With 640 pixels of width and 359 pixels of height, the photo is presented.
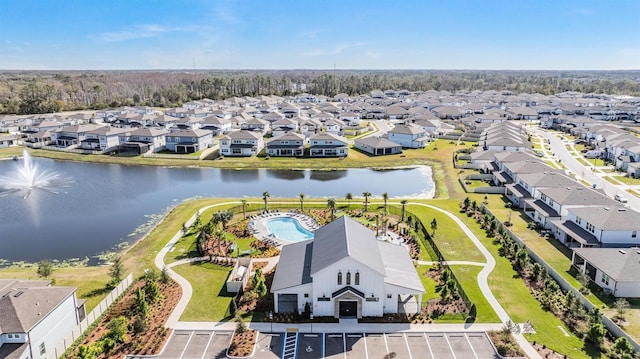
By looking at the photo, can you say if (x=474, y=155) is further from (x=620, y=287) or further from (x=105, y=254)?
(x=105, y=254)

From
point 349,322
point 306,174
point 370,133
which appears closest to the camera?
point 349,322

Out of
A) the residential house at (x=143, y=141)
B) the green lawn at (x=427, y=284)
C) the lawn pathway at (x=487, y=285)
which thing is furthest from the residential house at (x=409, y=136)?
the green lawn at (x=427, y=284)

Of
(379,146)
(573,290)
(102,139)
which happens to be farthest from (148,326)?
(102,139)

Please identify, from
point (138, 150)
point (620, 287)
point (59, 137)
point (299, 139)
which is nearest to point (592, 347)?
point (620, 287)

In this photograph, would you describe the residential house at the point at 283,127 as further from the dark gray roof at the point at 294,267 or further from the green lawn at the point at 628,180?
the dark gray roof at the point at 294,267

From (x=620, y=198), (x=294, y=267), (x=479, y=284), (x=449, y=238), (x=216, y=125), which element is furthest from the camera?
(x=216, y=125)

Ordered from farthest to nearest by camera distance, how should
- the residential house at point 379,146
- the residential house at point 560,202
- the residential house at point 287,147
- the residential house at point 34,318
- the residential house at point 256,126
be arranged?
the residential house at point 256,126, the residential house at point 379,146, the residential house at point 287,147, the residential house at point 560,202, the residential house at point 34,318

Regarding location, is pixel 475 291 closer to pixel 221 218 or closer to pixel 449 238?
pixel 449 238
